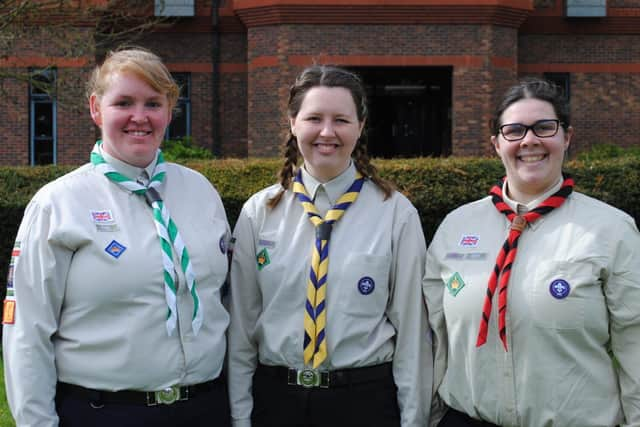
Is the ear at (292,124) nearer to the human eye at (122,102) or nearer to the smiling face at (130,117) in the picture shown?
the smiling face at (130,117)

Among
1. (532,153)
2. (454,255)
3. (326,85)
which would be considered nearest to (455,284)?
(454,255)

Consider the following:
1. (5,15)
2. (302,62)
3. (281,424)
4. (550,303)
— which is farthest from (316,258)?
(302,62)

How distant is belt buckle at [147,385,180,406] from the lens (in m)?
3.18

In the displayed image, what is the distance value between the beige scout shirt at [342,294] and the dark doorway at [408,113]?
16686mm

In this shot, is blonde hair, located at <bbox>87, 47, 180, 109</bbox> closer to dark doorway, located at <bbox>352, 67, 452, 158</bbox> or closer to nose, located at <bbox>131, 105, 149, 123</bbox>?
nose, located at <bbox>131, 105, 149, 123</bbox>

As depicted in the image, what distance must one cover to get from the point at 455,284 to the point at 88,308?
1447mm

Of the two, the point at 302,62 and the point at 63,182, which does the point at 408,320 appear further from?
the point at 302,62

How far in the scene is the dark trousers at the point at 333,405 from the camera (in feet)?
11.2

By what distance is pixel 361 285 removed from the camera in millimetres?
3488

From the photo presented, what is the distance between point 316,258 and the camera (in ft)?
11.5

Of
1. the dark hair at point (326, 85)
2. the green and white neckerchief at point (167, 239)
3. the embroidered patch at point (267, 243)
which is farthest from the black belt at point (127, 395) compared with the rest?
the dark hair at point (326, 85)

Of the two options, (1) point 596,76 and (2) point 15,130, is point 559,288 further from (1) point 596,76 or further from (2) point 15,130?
(1) point 596,76

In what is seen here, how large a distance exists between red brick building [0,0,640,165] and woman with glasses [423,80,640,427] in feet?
43.8

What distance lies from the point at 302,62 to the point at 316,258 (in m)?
14.2
